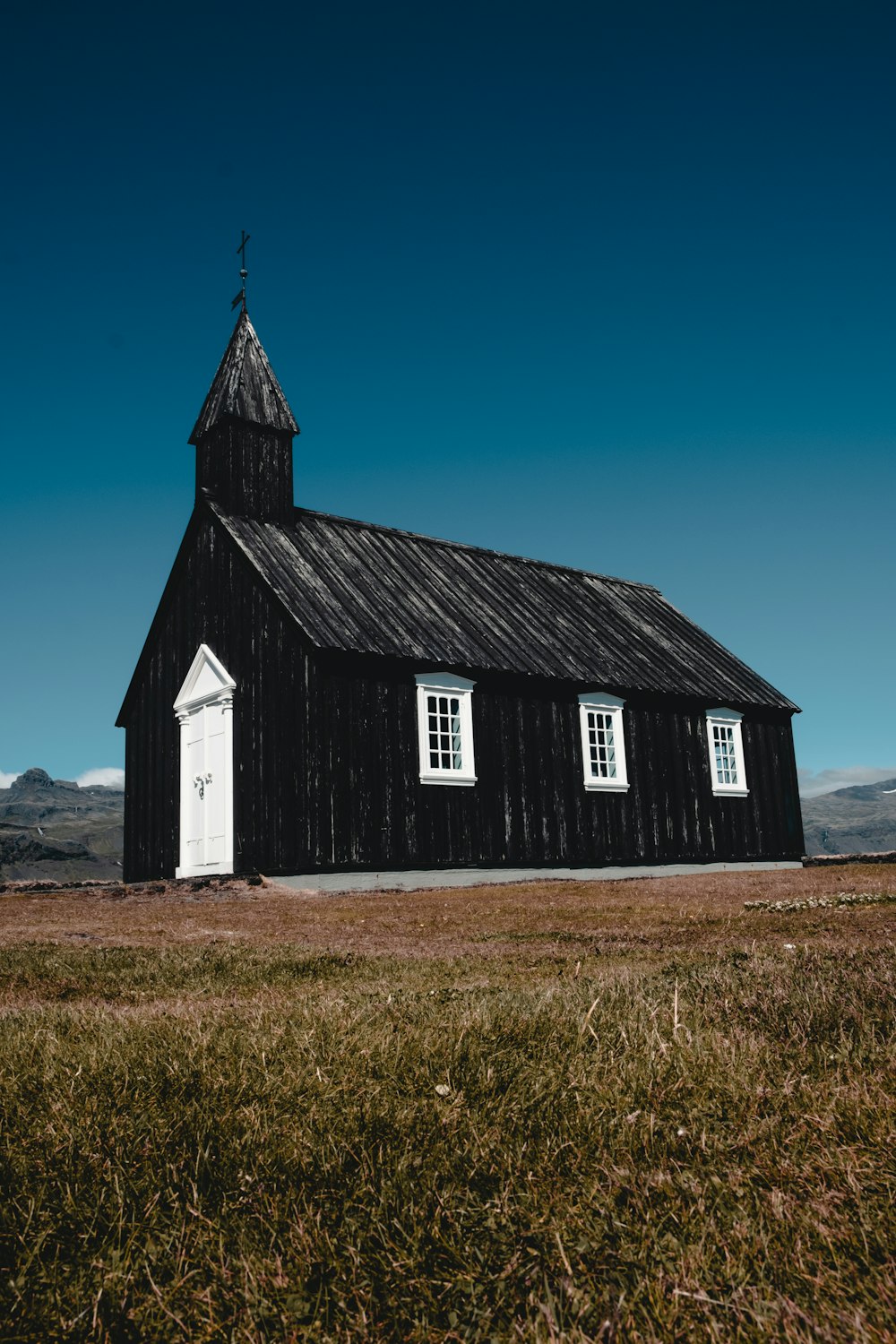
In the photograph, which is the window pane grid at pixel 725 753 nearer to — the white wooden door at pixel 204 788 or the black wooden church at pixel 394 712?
the black wooden church at pixel 394 712

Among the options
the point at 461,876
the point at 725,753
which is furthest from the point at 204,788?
the point at 725,753

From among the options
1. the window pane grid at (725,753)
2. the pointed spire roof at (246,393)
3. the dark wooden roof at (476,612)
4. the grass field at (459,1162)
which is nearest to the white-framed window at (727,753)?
the window pane grid at (725,753)

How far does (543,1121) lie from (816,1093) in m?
0.93

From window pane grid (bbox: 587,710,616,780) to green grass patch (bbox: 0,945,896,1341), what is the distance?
1873 centimetres

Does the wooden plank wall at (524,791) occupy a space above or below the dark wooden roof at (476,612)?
below

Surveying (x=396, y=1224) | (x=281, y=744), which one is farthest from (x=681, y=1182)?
(x=281, y=744)

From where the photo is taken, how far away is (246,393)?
2327 cm

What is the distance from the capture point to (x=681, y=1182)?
275cm

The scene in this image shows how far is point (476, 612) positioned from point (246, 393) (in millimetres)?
7211

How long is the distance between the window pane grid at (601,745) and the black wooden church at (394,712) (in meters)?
0.06

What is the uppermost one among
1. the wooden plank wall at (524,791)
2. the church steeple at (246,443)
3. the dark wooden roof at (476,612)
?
the church steeple at (246,443)

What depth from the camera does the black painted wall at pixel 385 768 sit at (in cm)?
1953

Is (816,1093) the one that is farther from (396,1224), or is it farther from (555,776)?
(555,776)

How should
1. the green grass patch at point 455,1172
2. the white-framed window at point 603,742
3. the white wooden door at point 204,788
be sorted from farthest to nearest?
the white-framed window at point 603,742, the white wooden door at point 204,788, the green grass patch at point 455,1172
